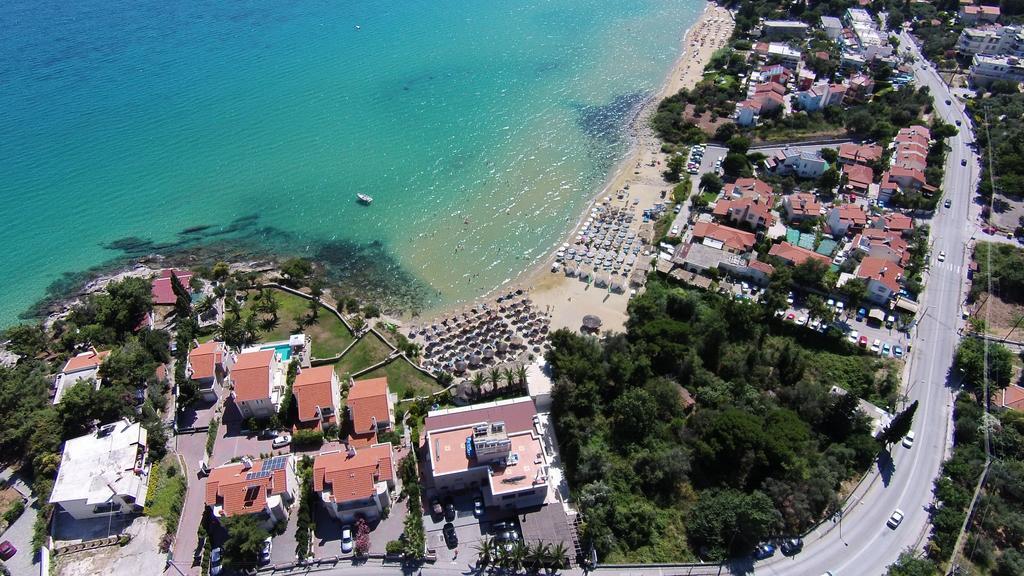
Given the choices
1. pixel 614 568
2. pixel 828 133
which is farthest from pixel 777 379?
pixel 828 133

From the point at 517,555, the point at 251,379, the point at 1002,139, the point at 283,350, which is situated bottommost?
the point at 517,555

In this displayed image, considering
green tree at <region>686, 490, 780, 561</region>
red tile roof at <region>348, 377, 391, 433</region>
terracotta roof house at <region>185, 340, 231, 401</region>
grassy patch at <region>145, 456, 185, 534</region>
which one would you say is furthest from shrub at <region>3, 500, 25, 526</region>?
green tree at <region>686, 490, 780, 561</region>

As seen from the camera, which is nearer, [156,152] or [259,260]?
[259,260]

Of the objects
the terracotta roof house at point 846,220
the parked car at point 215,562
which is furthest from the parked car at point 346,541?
the terracotta roof house at point 846,220

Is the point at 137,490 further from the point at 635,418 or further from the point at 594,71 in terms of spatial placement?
the point at 594,71

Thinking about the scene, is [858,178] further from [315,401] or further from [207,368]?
[207,368]

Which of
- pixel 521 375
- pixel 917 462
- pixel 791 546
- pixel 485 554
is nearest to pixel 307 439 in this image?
pixel 485 554
